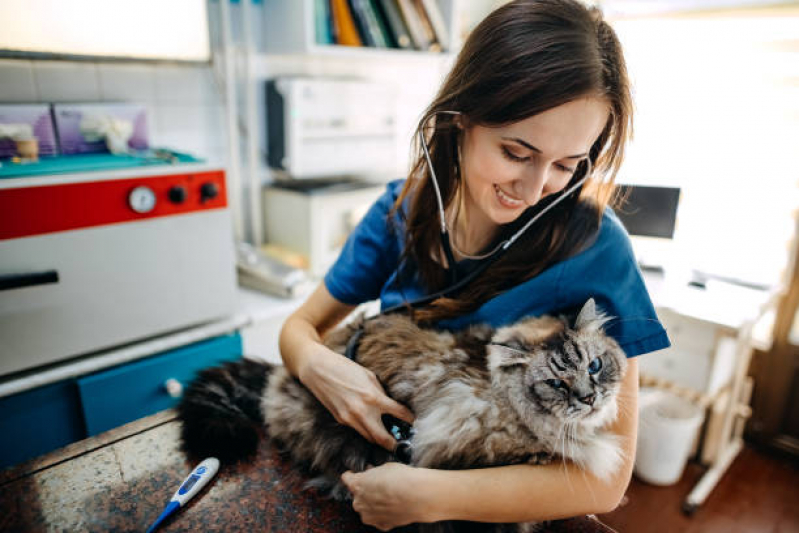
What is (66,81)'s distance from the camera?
181cm

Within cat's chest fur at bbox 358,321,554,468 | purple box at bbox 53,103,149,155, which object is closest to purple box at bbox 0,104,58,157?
purple box at bbox 53,103,149,155

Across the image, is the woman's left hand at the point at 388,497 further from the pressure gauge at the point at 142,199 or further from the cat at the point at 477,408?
the pressure gauge at the point at 142,199

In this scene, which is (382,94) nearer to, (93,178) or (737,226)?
(93,178)

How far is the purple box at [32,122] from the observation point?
160 cm

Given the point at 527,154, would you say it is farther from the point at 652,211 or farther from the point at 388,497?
the point at 652,211

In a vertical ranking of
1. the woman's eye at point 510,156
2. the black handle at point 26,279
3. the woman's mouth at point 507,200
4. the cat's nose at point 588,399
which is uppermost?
the woman's eye at point 510,156

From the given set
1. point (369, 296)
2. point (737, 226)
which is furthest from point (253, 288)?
point (737, 226)

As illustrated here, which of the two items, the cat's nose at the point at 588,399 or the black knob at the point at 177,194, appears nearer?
the cat's nose at the point at 588,399

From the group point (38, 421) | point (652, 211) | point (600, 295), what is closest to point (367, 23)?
point (652, 211)

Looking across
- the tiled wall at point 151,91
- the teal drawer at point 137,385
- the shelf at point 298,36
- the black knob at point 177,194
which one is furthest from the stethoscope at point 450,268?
the tiled wall at point 151,91

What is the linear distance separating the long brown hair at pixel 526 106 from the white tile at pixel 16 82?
1.50 metres

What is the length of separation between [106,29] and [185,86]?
1.27 feet

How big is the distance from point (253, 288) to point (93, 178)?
2.73ft

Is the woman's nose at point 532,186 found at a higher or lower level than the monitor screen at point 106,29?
lower
